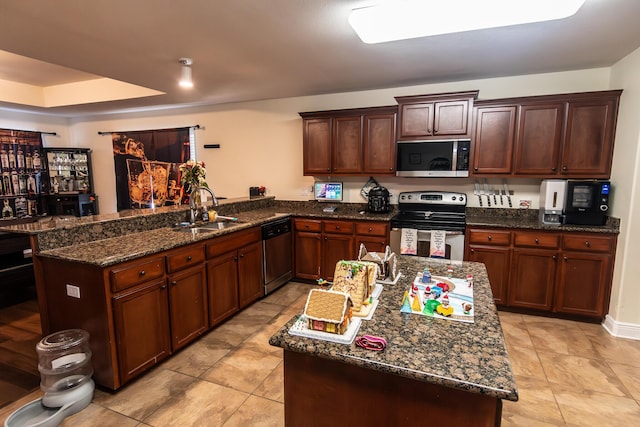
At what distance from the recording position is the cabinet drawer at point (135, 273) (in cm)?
204

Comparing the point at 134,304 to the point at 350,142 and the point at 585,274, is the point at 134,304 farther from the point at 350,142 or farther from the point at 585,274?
the point at 585,274

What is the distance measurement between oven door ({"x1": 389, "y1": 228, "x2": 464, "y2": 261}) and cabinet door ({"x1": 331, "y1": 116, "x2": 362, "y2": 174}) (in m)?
0.94

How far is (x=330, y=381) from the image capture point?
3.83ft

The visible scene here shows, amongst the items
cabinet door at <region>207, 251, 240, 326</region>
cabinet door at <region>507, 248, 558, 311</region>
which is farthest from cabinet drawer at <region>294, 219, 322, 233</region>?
cabinet door at <region>507, 248, 558, 311</region>

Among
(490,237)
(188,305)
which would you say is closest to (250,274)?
(188,305)

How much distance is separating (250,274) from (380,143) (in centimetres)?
212

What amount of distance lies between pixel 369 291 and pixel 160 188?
510 cm

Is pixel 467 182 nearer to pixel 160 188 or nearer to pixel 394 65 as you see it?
pixel 394 65

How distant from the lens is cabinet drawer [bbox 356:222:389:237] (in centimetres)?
368

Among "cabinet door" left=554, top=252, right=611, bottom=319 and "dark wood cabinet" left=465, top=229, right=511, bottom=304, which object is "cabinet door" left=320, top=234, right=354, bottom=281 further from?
"cabinet door" left=554, top=252, right=611, bottom=319

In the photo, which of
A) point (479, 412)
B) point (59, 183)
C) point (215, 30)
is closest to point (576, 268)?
point (479, 412)

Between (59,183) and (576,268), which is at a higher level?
(59,183)

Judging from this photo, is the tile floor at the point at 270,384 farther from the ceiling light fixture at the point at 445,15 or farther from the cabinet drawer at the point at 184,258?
the ceiling light fixture at the point at 445,15

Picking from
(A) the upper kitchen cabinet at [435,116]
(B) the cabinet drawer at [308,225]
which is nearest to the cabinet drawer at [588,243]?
(A) the upper kitchen cabinet at [435,116]
